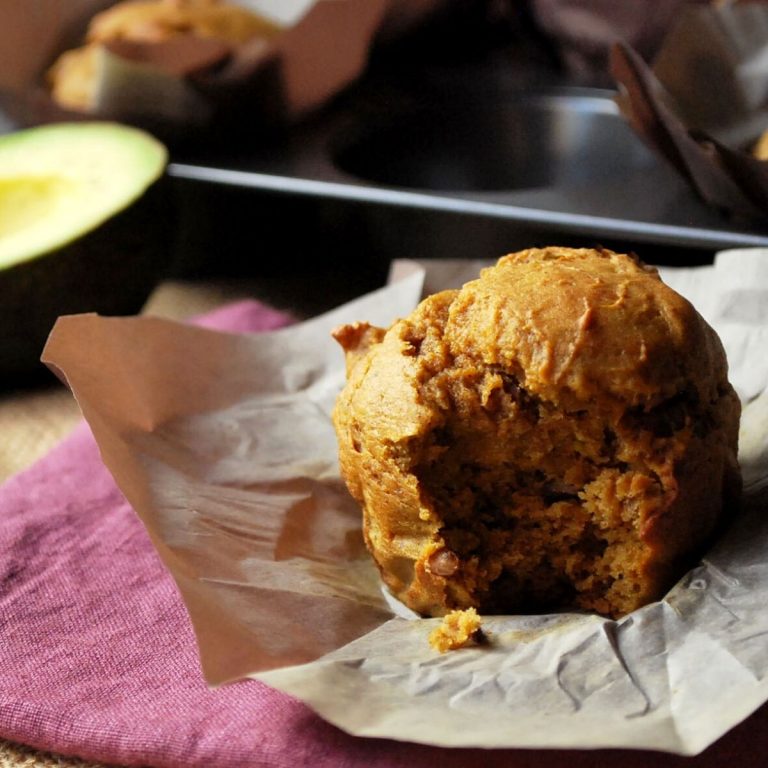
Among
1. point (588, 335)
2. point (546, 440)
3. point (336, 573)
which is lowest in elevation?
point (336, 573)

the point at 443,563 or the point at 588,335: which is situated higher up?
the point at 588,335

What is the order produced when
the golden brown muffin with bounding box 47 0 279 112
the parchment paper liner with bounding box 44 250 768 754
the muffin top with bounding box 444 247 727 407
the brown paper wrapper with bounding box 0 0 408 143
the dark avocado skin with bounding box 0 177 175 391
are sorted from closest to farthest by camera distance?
the parchment paper liner with bounding box 44 250 768 754 < the muffin top with bounding box 444 247 727 407 < the dark avocado skin with bounding box 0 177 175 391 < the brown paper wrapper with bounding box 0 0 408 143 < the golden brown muffin with bounding box 47 0 279 112

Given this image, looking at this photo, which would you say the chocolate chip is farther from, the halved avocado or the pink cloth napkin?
the halved avocado

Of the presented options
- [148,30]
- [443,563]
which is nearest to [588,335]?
[443,563]

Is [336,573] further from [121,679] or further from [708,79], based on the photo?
[708,79]

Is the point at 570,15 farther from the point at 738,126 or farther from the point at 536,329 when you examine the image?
the point at 536,329

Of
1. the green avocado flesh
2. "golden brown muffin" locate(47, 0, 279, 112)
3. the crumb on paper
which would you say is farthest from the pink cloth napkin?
"golden brown muffin" locate(47, 0, 279, 112)

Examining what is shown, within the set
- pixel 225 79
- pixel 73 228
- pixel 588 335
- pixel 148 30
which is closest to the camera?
pixel 588 335
